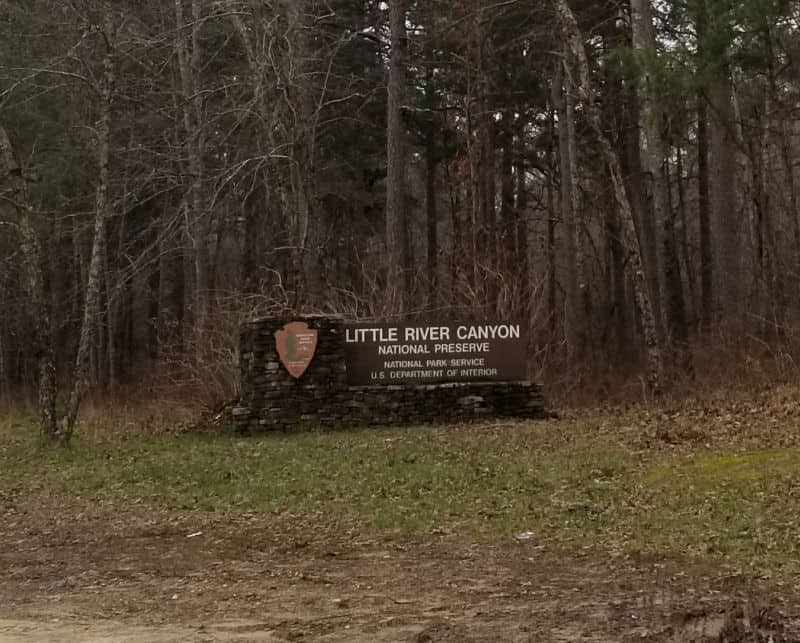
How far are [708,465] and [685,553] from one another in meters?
3.73

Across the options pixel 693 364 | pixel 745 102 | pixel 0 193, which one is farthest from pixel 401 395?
pixel 745 102

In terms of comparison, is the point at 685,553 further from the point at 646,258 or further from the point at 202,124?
the point at 646,258

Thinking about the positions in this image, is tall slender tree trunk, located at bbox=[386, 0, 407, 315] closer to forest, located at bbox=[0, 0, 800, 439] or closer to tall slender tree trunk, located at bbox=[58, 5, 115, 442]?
forest, located at bbox=[0, 0, 800, 439]

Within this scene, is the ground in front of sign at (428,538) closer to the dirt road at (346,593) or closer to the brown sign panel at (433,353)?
the dirt road at (346,593)

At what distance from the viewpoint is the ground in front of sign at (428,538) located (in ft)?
20.0

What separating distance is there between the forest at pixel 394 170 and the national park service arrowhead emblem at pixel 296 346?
1928 millimetres

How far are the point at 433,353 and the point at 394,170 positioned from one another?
9058 millimetres

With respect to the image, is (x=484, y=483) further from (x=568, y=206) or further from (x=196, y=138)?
(x=568, y=206)

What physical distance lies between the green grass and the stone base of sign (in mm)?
676

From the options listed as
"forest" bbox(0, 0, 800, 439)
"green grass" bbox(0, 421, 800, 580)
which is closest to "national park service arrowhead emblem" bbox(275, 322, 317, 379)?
"green grass" bbox(0, 421, 800, 580)

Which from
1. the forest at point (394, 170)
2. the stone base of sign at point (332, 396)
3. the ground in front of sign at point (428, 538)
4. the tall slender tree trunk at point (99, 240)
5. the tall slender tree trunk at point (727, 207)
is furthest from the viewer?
the tall slender tree trunk at point (727, 207)

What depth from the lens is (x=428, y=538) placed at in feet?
28.7

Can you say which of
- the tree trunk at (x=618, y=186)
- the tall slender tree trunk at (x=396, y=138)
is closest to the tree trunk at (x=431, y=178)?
the tall slender tree trunk at (x=396, y=138)

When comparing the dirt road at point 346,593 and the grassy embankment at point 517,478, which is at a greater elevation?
the grassy embankment at point 517,478
